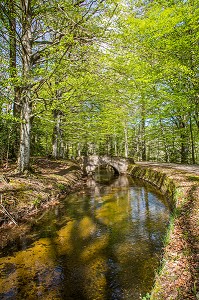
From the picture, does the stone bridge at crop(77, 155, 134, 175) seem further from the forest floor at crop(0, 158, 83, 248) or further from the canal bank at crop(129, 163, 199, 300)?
the canal bank at crop(129, 163, 199, 300)

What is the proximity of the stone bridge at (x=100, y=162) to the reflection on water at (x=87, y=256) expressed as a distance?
14213 millimetres

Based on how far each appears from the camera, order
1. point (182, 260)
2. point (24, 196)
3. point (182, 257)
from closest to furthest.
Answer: point (182, 260) → point (182, 257) → point (24, 196)

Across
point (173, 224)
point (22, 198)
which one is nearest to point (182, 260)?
point (173, 224)

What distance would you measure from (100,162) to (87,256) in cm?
1919

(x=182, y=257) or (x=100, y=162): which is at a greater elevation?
(x=100, y=162)

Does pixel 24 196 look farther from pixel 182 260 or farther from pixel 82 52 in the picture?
pixel 82 52

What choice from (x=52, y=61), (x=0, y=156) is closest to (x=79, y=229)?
(x=52, y=61)

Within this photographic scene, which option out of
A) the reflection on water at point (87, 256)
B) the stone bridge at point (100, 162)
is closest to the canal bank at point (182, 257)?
the reflection on water at point (87, 256)

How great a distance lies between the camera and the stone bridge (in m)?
25.7

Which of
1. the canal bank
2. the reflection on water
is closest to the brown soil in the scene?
the reflection on water

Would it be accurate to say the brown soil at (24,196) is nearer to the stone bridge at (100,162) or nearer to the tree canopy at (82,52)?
the tree canopy at (82,52)

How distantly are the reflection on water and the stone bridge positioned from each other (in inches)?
560

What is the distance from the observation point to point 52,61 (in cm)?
1245

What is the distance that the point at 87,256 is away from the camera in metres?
6.80
